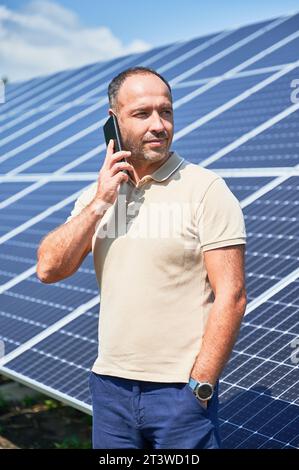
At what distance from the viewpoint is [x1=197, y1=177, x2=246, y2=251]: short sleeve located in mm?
3404

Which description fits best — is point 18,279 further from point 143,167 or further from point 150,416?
point 150,416

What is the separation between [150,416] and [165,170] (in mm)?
1135

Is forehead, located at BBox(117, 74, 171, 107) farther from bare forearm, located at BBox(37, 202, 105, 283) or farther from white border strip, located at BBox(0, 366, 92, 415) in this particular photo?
white border strip, located at BBox(0, 366, 92, 415)

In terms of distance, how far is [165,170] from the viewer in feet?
11.9

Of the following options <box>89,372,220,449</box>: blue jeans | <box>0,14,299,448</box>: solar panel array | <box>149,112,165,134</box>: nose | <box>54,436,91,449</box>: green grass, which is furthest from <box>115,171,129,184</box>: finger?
<box>54,436,91,449</box>: green grass

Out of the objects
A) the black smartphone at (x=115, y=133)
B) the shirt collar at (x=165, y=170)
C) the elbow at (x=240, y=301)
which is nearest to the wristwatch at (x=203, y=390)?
the elbow at (x=240, y=301)

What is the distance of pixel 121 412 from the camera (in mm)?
3629

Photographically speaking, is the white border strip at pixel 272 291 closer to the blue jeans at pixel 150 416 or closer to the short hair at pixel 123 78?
the blue jeans at pixel 150 416

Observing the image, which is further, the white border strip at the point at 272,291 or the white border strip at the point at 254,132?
the white border strip at the point at 254,132

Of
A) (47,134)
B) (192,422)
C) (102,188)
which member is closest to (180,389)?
(192,422)

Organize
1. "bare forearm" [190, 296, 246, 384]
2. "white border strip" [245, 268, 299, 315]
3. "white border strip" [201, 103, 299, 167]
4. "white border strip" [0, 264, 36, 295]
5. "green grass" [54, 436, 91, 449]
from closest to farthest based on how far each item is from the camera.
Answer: "bare forearm" [190, 296, 246, 384]
"white border strip" [245, 268, 299, 315]
"green grass" [54, 436, 91, 449]
"white border strip" [0, 264, 36, 295]
"white border strip" [201, 103, 299, 167]

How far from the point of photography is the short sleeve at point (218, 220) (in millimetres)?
3404

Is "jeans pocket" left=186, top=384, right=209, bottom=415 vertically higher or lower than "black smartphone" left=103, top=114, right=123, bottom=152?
lower

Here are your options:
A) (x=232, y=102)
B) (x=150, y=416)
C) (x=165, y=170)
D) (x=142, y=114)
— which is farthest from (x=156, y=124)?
(x=232, y=102)
